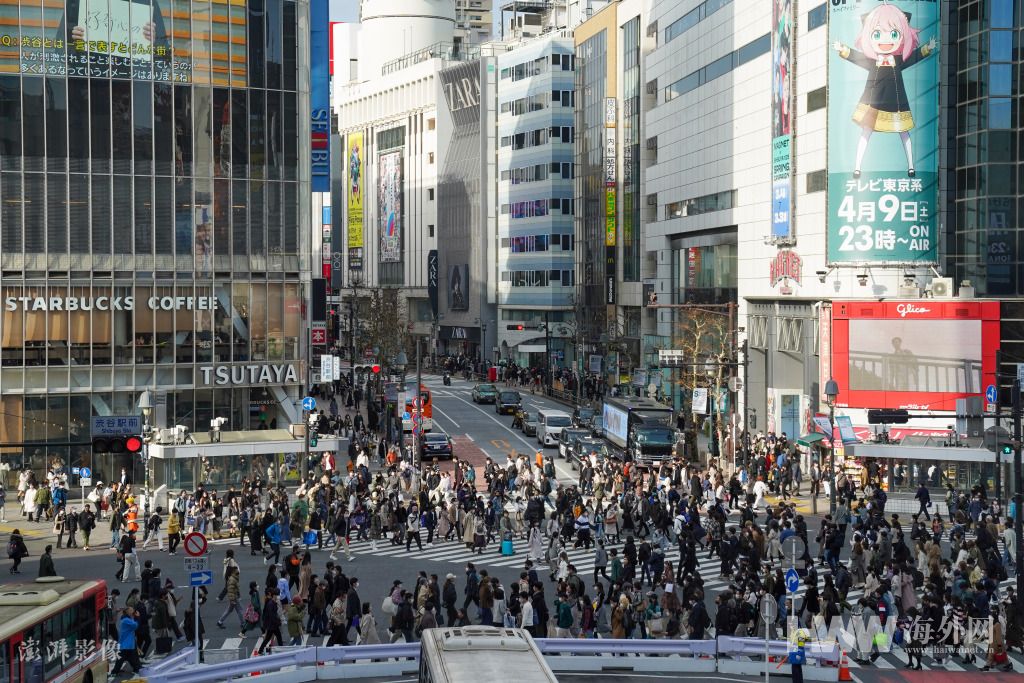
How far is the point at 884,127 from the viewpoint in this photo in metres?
62.1

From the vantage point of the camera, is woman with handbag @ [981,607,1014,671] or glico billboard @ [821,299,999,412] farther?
glico billboard @ [821,299,999,412]

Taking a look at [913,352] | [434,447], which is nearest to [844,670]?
[913,352]

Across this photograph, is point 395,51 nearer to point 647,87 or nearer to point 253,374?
point 647,87

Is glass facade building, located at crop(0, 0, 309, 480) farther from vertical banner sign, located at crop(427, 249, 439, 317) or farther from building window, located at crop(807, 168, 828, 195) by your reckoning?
vertical banner sign, located at crop(427, 249, 439, 317)

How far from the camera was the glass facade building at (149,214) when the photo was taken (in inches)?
2288

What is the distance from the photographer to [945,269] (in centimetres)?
6225

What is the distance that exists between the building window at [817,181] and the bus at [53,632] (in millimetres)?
46090

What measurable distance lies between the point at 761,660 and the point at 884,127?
129 ft

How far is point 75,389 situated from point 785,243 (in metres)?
34.1

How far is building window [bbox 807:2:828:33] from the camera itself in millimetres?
64438

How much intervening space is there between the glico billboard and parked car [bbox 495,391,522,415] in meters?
25.6

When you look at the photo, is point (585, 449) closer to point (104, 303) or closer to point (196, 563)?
point (104, 303)

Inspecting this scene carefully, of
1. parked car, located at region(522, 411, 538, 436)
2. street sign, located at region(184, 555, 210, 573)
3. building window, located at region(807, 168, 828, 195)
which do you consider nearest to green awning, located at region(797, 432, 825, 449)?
building window, located at region(807, 168, 828, 195)

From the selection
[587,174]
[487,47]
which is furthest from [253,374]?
[487,47]
